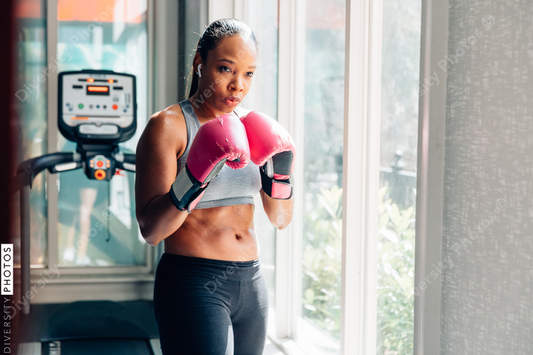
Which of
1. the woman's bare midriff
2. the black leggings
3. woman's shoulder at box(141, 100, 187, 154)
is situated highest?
woman's shoulder at box(141, 100, 187, 154)

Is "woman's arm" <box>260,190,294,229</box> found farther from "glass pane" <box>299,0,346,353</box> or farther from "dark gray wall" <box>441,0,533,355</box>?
"glass pane" <box>299,0,346,353</box>

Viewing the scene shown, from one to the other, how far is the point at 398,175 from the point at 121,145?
2901mm

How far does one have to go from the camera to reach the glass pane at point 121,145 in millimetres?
3811

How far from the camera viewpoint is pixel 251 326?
129cm

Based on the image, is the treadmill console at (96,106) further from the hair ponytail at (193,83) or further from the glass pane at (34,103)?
the hair ponytail at (193,83)

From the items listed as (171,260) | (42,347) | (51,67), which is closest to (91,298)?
(42,347)

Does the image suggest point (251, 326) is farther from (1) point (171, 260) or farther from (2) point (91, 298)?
(2) point (91, 298)

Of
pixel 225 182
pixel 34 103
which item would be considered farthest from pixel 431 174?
pixel 34 103

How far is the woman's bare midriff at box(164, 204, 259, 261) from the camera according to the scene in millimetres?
1249

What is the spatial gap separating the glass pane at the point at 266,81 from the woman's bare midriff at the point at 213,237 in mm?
1513

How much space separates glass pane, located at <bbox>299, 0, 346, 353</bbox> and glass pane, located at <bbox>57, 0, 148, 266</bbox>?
197 cm

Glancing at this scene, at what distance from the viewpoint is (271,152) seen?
47.8 inches

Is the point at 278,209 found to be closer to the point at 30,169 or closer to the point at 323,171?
the point at 323,171

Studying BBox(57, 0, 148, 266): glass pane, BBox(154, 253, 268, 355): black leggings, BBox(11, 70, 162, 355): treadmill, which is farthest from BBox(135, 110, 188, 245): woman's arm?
BBox(57, 0, 148, 266): glass pane
